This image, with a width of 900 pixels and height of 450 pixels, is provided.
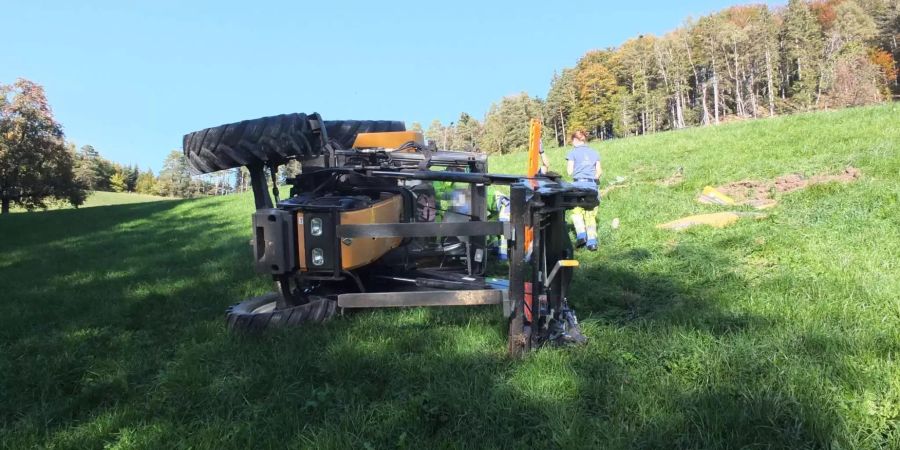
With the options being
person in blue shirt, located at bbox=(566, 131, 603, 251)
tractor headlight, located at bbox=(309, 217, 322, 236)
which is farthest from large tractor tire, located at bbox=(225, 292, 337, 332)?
person in blue shirt, located at bbox=(566, 131, 603, 251)

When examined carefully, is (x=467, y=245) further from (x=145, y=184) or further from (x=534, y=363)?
(x=145, y=184)

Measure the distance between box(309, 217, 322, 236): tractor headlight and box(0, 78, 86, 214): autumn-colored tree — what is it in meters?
40.8

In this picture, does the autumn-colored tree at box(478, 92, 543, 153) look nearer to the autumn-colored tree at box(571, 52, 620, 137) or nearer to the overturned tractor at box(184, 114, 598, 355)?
the autumn-colored tree at box(571, 52, 620, 137)

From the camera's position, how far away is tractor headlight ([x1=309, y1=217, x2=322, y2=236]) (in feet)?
14.1

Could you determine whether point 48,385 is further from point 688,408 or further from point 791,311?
point 791,311

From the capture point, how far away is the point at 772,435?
255 centimetres

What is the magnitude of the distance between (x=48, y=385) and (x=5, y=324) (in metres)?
2.61

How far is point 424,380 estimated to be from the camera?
3.52 metres

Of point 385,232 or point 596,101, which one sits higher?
point 596,101

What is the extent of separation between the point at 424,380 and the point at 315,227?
157cm

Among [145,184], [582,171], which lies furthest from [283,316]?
[145,184]

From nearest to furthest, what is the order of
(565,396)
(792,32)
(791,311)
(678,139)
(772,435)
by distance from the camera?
1. (772,435)
2. (565,396)
3. (791,311)
4. (678,139)
5. (792,32)

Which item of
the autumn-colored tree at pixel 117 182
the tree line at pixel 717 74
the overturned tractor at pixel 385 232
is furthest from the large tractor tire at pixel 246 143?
the autumn-colored tree at pixel 117 182

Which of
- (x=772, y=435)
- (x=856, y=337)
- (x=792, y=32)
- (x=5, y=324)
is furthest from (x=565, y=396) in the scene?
(x=792, y=32)
